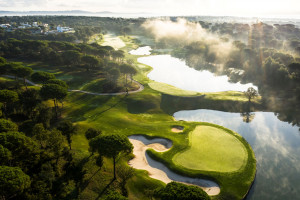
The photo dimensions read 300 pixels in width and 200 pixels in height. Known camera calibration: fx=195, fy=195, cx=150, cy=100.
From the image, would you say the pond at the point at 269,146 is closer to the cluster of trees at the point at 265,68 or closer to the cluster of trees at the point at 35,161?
the cluster of trees at the point at 265,68

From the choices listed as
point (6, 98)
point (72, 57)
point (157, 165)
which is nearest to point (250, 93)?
point (157, 165)

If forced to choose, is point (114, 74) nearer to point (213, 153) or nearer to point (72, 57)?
point (72, 57)

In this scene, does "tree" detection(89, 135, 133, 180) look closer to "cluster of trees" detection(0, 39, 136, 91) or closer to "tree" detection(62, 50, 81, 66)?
"cluster of trees" detection(0, 39, 136, 91)

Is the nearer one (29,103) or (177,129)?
(29,103)

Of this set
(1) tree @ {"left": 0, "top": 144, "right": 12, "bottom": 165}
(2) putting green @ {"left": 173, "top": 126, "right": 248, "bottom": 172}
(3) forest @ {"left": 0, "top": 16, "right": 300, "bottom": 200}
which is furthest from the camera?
(2) putting green @ {"left": 173, "top": 126, "right": 248, "bottom": 172}

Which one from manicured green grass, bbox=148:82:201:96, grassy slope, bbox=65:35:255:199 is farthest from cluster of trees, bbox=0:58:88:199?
manicured green grass, bbox=148:82:201:96

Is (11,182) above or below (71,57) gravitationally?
below

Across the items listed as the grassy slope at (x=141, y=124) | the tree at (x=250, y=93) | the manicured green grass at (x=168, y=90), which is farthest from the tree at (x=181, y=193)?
the tree at (x=250, y=93)
